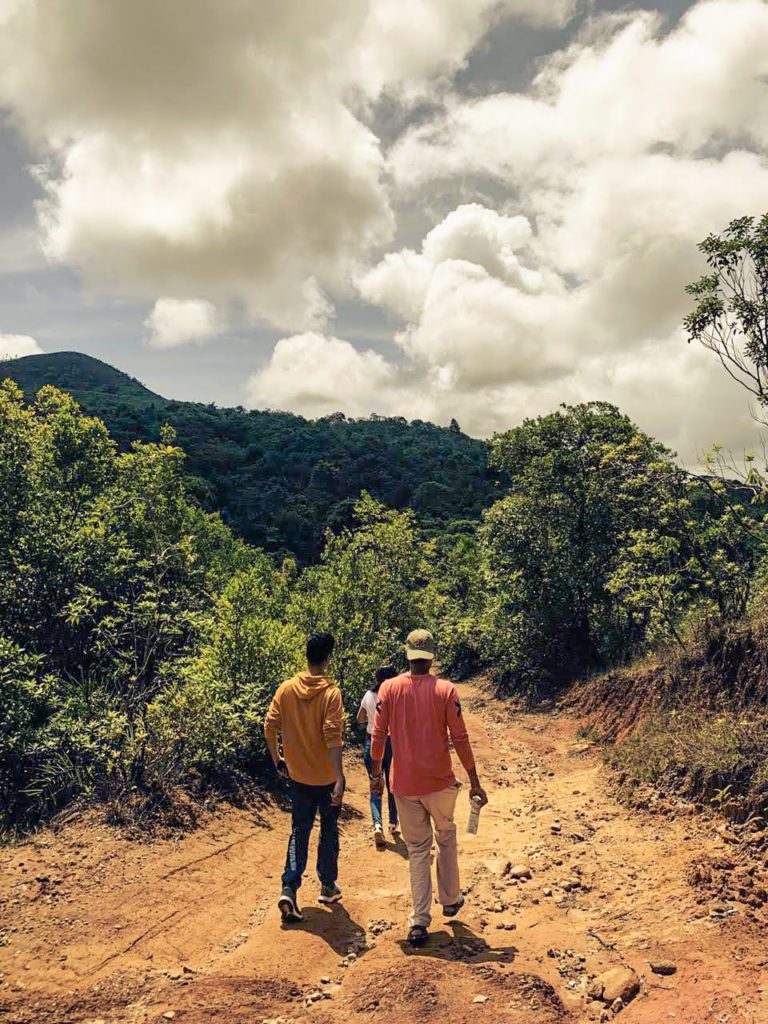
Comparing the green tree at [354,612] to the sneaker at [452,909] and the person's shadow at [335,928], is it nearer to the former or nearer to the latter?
the person's shadow at [335,928]

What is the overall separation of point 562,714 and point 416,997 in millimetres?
11983

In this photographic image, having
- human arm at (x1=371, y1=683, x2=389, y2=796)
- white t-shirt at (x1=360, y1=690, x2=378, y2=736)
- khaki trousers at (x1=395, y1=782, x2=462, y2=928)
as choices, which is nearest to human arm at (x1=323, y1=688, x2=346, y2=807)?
human arm at (x1=371, y1=683, x2=389, y2=796)

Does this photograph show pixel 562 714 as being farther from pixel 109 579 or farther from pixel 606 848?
pixel 109 579

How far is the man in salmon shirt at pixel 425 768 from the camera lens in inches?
170

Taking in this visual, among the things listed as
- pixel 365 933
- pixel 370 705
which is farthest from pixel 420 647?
pixel 370 705

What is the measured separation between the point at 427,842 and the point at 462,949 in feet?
2.24

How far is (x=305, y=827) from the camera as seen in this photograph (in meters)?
4.85

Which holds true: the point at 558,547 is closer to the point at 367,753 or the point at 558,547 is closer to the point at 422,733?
the point at 367,753

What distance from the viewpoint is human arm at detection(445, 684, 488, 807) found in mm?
4289

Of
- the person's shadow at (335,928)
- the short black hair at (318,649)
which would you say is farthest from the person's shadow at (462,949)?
the short black hair at (318,649)

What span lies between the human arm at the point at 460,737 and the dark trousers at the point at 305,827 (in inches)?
48.9

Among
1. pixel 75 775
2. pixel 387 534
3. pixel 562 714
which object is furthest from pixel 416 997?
pixel 387 534

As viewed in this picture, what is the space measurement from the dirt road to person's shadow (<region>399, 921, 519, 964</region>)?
16 millimetres

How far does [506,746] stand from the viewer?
12508 mm
